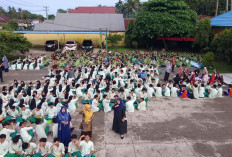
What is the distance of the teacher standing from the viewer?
5.71 m

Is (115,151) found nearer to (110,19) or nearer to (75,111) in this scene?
(75,111)

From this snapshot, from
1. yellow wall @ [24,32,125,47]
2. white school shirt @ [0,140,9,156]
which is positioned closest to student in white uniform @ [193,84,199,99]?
white school shirt @ [0,140,9,156]

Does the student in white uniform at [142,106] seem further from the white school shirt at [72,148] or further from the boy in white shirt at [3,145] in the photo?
the boy in white shirt at [3,145]

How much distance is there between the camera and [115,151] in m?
5.98

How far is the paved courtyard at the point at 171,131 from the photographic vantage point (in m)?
5.98

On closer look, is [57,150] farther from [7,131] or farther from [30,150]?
[7,131]

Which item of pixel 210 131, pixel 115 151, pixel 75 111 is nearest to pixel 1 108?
pixel 75 111

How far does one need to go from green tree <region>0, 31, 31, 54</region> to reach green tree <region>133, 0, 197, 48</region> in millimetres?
11057

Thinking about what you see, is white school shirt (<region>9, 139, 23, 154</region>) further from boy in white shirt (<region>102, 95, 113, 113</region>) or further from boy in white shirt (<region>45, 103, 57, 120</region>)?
boy in white shirt (<region>102, 95, 113, 113</region>)

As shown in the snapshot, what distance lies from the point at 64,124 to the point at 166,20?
677 inches

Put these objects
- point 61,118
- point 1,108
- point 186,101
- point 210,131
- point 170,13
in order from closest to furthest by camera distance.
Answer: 1. point 61,118
2. point 210,131
3. point 1,108
4. point 186,101
5. point 170,13

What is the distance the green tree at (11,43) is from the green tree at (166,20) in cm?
1106

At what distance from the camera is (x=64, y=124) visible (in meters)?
5.78

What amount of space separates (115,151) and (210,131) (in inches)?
129
